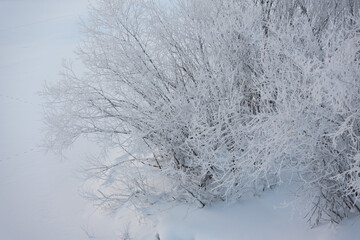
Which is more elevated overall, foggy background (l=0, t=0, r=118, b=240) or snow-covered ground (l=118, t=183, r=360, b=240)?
foggy background (l=0, t=0, r=118, b=240)

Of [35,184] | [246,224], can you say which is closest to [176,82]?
[246,224]

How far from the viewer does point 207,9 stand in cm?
578

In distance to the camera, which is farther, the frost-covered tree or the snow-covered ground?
the frost-covered tree

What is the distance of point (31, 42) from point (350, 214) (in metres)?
44.2

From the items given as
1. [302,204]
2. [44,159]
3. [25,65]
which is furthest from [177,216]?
[25,65]

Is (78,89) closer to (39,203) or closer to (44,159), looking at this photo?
(39,203)

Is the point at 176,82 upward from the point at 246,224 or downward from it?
upward

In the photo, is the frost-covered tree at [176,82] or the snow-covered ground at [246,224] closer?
the snow-covered ground at [246,224]

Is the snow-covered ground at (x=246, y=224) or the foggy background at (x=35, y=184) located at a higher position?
the foggy background at (x=35, y=184)

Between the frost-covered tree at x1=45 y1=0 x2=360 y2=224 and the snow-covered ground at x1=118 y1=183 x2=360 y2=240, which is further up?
the frost-covered tree at x1=45 y1=0 x2=360 y2=224

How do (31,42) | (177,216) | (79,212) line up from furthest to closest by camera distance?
(31,42), (79,212), (177,216)

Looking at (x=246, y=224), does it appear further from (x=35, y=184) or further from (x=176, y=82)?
(x=35, y=184)

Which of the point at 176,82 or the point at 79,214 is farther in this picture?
the point at 79,214

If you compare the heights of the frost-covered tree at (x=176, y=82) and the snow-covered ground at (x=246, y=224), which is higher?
the frost-covered tree at (x=176, y=82)
